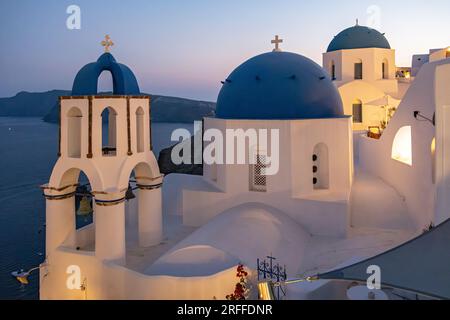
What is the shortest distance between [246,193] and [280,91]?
3220mm

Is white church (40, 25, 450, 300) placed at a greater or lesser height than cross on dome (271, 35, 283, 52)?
lesser

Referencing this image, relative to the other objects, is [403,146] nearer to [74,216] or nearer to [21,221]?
[74,216]

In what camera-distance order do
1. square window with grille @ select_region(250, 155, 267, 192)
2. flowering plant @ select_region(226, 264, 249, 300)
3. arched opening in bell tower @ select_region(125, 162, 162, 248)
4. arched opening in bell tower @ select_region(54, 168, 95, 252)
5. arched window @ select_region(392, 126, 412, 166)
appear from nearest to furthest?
1. flowering plant @ select_region(226, 264, 249, 300)
2. arched opening in bell tower @ select_region(54, 168, 95, 252)
3. arched opening in bell tower @ select_region(125, 162, 162, 248)
4. square window with grille @ select_region(250, 155, 267, 192)
5. arched window @ select_region(392, 126, 412, 166)

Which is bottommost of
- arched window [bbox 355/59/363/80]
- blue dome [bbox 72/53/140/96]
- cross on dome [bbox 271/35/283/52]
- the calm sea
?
the calm sea

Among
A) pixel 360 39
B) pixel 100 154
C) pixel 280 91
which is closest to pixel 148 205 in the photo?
pixel 100 154

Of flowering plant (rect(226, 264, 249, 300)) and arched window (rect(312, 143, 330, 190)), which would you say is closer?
flowering plant (rect(226, 264, 249, 300))

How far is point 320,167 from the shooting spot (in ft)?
42.3

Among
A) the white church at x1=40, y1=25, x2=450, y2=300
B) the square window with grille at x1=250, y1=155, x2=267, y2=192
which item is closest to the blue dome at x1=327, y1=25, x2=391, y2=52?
the white church at x1=40, y1=25, x2=450, y2=300

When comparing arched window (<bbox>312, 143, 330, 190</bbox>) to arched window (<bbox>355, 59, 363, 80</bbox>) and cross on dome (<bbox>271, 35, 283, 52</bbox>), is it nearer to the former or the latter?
cross on dome (<bbox>271, 35, 283, 52</bbox>)

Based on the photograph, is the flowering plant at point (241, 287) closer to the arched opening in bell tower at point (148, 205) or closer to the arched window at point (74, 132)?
the arched opening in bell tower at point (148, 205)

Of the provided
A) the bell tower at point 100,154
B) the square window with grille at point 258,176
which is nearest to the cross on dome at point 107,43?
the bell tower at point 100,154

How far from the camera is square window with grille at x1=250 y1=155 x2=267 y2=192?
12367 mm

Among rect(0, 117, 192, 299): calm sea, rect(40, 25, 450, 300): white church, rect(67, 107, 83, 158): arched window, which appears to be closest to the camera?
rect(40, 25, 450, 300): white church
